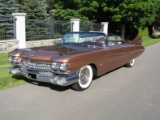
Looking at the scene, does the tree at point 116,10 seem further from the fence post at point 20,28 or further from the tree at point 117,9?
the fence post at point 20,28

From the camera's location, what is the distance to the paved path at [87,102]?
13.3 feet

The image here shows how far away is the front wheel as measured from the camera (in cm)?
538

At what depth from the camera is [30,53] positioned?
18.0 ft

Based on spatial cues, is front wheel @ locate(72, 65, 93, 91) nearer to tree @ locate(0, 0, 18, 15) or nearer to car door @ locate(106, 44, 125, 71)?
car door @ locate(106, 44, 125, 71)

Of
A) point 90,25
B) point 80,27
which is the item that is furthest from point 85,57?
point 90,25

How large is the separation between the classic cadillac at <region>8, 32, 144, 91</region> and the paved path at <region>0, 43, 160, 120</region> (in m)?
0.33

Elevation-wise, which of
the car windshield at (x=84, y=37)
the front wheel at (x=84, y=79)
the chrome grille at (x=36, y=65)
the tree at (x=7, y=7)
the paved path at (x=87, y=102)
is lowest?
the paved path at (x=87, y=102)

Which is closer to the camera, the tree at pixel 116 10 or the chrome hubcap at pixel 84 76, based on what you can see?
the chrome hubcap at pixel 84 76

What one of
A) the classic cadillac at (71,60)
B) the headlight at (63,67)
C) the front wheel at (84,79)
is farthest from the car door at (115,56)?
the headlight at (63,67)

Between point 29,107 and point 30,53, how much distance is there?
1548 mm

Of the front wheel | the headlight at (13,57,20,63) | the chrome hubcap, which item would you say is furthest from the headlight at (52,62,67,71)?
the headlight at (13,57,20,63)

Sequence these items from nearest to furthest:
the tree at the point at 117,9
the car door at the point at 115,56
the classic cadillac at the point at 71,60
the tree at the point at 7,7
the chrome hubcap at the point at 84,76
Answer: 1. the classic cadillac at the point at 71,60
2. the chrome hubcap at the point at 84,76
3. the car door at the point at 115,56
4. the tree at the point at 7,7
5. the tree at the point at 117,9

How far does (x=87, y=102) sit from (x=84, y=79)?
98cm

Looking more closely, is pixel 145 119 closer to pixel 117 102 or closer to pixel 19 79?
pixel 117 102
